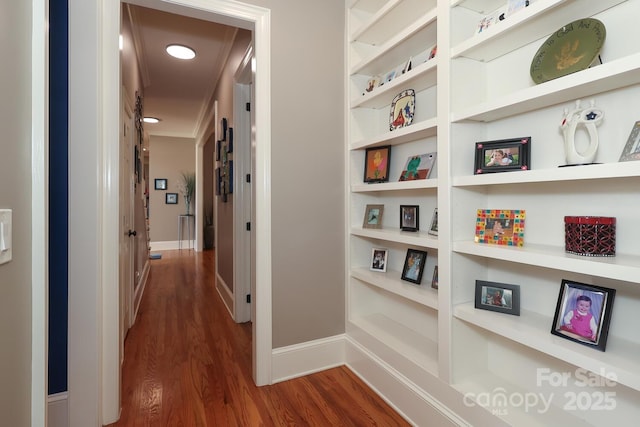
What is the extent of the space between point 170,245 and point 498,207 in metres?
7.77

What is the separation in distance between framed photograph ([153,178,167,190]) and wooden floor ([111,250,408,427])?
532 centimetres

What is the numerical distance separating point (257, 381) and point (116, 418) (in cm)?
74

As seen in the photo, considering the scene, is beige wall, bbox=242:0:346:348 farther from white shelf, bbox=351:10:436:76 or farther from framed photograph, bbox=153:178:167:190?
framed photograph, bbox=153:178:167:190

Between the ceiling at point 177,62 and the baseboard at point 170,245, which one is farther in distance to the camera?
the baseboard at point 170,245

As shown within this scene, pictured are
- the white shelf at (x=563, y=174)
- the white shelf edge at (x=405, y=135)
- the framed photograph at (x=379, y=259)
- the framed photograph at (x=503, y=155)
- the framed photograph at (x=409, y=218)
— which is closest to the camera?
the white shelf at (x=563, y=174)

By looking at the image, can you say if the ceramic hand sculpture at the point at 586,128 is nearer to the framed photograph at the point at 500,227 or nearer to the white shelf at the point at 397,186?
the framed photograph at the point at 500,227

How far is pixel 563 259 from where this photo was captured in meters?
1.07

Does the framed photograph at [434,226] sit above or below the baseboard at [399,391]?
above

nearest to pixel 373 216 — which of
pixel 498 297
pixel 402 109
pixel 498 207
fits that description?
pixel 402 109

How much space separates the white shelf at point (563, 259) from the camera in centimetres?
94

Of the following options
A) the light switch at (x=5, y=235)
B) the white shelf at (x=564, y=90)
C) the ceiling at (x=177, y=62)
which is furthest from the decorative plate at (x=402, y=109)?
the ceiling at (x=177, y=62)

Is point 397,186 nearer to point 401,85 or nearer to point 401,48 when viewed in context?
point 401,85

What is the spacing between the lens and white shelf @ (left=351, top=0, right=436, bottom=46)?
1.81m

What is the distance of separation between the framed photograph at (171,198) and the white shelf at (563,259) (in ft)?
25.1
